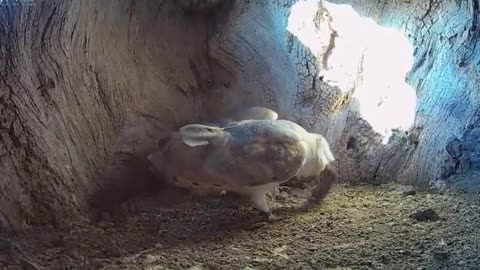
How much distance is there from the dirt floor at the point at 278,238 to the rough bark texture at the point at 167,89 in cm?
11

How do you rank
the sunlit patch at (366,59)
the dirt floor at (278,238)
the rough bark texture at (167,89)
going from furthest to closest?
the sunlit patch at (366,59) → the rough bark texture at (167,89) → the dirt floor at (278,238)

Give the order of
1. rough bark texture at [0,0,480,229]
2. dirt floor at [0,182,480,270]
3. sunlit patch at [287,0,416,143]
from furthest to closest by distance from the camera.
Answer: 1. sunlit patch at [287,0,416,143]
2. rough bark texture at [0,0,480,229]
3. dirt floor at [0,182,480,270]

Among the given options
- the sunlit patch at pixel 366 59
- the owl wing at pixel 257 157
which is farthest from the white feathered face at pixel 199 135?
the sunlit patch at pixel 366 59

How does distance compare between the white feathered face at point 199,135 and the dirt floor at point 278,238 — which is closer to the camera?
the dirt floor at point 278,238

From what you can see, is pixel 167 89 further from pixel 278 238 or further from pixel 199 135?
pixel 278 238

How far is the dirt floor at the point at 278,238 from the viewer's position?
1210 mm

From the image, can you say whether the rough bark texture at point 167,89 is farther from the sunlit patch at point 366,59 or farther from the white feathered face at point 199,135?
the white feathered face at point 199,135

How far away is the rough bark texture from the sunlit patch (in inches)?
1.0

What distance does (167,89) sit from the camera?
1.76m

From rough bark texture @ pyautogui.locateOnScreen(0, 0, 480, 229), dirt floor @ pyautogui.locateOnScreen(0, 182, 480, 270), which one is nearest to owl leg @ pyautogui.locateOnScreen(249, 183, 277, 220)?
dirt floor @ pyautogui.locateOnScreen(0, 182, 480, 270)

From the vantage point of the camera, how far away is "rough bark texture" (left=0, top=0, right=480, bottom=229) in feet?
4.59

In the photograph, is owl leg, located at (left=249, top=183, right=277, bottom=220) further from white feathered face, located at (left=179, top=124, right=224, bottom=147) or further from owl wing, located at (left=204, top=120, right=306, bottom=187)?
white feathered face, located at (left=179, top=124, right=224, bottom=147)

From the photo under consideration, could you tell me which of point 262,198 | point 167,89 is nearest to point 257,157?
point 262,198

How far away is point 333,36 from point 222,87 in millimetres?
358
